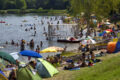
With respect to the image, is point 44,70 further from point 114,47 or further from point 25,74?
point 114,47

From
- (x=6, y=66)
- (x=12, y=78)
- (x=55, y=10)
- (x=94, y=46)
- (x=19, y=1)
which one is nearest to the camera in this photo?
(x=12, y=78)

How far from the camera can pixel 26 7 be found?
155 m

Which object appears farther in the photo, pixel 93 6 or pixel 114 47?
pixel 93 6

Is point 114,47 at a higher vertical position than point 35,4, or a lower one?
higher

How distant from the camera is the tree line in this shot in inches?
5576

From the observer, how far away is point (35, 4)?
154 meters

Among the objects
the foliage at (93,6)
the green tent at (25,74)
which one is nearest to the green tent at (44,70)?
the green tent at (25,74)

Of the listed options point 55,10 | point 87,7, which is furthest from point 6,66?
point 55,10

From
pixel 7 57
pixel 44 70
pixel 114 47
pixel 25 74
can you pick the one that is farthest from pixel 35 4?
pixel 25 74

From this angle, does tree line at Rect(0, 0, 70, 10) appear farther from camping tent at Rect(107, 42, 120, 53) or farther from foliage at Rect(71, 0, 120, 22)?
camping tent at Rect(107, 42, 120, 53)

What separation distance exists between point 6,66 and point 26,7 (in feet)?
452

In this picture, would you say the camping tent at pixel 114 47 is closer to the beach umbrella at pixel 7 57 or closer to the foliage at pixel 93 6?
the beach umbrella at pixel 7 57

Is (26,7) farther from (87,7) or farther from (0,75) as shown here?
(0,75)

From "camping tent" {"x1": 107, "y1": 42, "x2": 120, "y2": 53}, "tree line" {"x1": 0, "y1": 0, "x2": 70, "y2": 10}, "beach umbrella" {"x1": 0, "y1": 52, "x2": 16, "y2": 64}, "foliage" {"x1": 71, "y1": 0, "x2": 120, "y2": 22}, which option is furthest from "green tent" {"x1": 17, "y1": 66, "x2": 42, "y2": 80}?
"tree line" {"x1": 0, "y1": 0, "x2": 70, "y2": 10}
